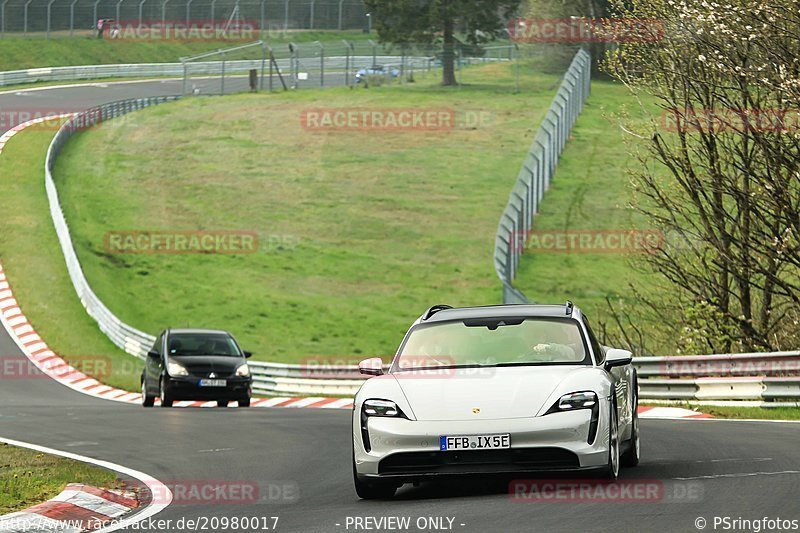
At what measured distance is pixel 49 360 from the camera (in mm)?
35969

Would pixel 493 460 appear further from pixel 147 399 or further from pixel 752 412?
pixel 147 399

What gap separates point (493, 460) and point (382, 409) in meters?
0.95

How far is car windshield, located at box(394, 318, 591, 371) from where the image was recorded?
1087 cm

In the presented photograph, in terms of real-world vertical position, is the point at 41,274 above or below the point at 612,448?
below

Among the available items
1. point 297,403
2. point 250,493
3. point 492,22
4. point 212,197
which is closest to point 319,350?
point 297,403

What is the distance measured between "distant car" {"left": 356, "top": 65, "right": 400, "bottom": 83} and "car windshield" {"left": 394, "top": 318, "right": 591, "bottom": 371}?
Result: 74762 millimetres

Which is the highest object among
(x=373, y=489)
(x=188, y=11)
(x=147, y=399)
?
(x=373, y=489)

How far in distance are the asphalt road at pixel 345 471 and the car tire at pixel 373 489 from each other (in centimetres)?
10

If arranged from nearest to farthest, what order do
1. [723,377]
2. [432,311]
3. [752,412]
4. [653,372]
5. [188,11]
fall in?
[432,311] < [752,412] < [723,377] < [653,372] < [188,11]

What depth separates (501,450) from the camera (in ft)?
31.8

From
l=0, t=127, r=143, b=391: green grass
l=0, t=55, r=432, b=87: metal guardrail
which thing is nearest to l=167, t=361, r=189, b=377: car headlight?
l=0, t=127, r=143, b=391: green grass

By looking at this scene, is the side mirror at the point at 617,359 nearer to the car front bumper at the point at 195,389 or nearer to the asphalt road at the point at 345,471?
the asphalt road at the point at 345,471

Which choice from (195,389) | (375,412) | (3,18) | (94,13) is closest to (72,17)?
(94,13)

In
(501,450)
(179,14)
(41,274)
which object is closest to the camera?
(501,450)
